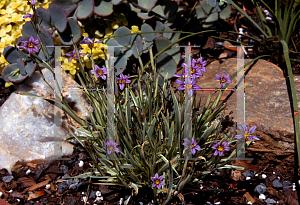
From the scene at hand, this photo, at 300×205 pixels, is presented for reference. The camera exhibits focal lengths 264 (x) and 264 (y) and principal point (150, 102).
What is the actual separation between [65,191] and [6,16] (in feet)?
4.90

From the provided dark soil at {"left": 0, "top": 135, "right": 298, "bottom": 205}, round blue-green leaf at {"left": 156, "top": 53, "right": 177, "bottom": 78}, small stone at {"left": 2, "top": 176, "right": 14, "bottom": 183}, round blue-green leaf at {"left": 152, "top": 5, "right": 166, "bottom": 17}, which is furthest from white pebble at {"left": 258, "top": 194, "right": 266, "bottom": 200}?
small stone at {"left": 2, "top": 176, "right": 14, "bottom": 183}

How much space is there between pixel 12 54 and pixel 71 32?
0.46 m

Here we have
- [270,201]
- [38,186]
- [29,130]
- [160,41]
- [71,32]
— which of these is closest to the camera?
[270,201]

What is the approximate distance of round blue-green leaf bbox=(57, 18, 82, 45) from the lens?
6.64ft

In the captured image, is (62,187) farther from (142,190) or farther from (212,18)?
(212,18)

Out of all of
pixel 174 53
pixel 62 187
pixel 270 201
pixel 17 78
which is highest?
pixel 174 53

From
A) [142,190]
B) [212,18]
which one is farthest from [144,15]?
[142,190]

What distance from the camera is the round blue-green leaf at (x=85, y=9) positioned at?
205 cm

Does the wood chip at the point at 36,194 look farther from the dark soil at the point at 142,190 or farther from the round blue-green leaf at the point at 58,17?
the round blue-green leaf at the point at 58,17

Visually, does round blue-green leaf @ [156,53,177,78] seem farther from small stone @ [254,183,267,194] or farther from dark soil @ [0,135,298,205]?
small stone @ [254,183,267,194]

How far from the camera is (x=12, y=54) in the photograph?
1971 mm

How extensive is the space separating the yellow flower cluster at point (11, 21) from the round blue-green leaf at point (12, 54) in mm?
153

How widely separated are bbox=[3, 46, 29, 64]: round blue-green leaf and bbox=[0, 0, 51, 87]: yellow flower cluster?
153mm

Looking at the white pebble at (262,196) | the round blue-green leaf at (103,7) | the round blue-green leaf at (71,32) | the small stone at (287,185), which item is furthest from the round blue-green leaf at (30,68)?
the small stone at (287,185)
